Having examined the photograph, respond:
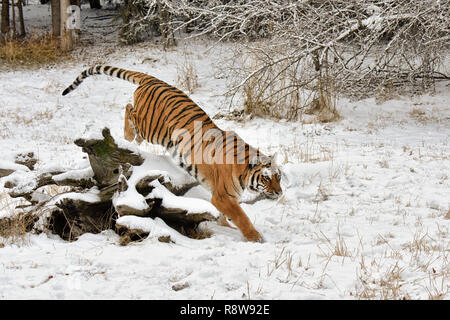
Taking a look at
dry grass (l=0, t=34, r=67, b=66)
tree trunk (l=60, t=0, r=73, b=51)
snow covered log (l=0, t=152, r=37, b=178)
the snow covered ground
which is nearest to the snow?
the snow covered ground

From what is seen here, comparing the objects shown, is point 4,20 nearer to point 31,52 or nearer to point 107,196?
point 31,52

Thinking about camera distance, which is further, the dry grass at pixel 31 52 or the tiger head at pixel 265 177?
the dry grass at pixel 31 52

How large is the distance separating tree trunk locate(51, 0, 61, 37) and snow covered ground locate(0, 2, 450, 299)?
7.90 metres

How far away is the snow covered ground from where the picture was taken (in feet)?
9.14

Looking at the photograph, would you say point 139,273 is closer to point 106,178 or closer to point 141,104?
point 106,178

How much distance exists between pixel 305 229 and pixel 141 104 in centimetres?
257

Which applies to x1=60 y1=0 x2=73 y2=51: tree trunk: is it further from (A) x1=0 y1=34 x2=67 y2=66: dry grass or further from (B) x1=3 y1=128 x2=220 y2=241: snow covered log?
(B) x1=3 y1=128 x2=220 y2=241: snow covered log

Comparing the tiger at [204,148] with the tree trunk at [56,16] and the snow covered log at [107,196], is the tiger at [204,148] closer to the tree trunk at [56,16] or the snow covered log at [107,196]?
the snow covered log at [107,196]

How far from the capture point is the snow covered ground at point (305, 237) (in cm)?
279

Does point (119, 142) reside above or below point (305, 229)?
above

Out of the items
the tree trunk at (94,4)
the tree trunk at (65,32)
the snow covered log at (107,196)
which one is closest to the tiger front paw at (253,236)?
the snow covered log at (107,196)

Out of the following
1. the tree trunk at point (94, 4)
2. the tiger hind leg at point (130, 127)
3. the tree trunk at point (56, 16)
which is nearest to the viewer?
the tiger hind leg at point (130, 127)
